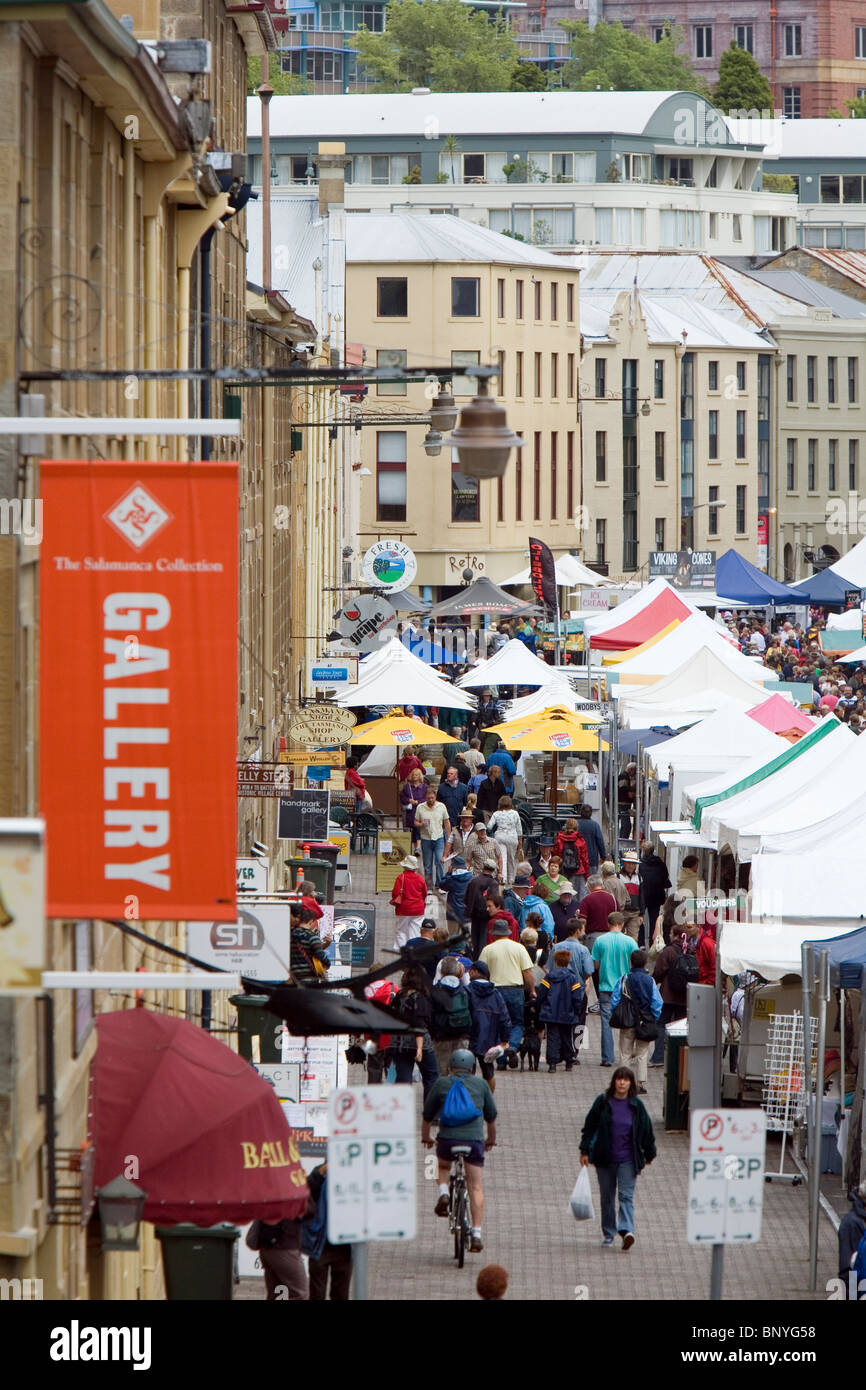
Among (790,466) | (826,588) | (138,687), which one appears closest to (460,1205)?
(138,687)

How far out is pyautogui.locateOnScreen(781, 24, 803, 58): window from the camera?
14438 centimetres

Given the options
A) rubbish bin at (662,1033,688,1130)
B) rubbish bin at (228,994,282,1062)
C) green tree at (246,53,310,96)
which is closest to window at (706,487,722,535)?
green tree at (246,53,310,96)

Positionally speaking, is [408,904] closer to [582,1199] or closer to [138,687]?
[582,1199]

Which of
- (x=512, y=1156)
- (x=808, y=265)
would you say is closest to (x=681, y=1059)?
(x=512, y=1156)

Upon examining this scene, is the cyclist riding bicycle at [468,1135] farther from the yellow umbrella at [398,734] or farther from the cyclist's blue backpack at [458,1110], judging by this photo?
the yellow umbrella at [398,734]

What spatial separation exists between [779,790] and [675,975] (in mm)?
2062

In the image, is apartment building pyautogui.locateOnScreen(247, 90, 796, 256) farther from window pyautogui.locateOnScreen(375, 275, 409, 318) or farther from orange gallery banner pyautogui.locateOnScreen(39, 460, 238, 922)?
orange gallery banner pyautogui.locateOnScreen(39, 460, 238, 922)

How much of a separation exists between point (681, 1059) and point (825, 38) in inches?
5285

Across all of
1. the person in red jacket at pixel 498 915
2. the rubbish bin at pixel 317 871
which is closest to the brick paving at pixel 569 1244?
the person in red jacket at pixel 498 915

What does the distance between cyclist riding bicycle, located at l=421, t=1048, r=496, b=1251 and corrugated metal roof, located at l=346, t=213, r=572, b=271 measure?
53665 mm

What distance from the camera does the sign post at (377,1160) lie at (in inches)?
346

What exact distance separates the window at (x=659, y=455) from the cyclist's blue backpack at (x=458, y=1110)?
64.4 meters
